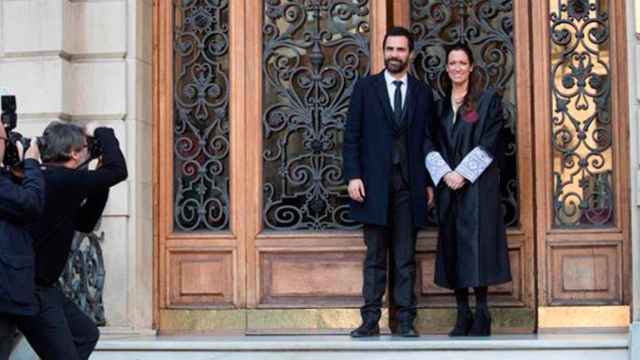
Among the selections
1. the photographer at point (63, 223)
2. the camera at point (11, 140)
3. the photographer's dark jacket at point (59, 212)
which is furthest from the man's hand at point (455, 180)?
the camera at point (11, 140)

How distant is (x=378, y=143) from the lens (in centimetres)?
Result: 1002

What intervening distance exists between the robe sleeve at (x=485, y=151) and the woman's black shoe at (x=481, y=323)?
0.91 m

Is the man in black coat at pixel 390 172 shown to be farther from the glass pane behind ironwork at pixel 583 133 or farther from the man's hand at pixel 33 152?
the man's hand at pixel 33 152

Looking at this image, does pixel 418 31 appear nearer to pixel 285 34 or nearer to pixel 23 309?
pixel 285 34

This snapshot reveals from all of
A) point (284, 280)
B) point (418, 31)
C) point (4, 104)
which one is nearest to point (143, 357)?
point (284, 280)

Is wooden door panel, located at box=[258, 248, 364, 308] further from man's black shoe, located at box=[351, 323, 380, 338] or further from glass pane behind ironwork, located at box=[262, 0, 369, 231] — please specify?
man's black shoe, located at box=[351, 323, 380, 338]

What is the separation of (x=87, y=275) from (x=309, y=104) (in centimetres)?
211

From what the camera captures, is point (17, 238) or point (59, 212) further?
point (59, 212)

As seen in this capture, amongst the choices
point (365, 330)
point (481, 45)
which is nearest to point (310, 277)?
point (365, 330)

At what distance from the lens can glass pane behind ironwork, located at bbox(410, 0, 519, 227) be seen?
10.6m

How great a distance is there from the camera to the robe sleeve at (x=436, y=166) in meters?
9.93

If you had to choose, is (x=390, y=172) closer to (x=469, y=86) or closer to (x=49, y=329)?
(x=469, y=86)

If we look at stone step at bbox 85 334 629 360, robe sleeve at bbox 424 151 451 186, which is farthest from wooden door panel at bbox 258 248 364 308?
robe sleeve at bbox 424 151 451 186

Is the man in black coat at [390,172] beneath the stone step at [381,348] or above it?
above
